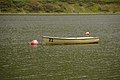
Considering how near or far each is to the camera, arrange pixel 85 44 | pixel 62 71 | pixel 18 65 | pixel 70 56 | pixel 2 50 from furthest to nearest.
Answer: pixel 85 44, pixel 2 50, pixel 70 56, pixel 18 65, pixel 62 71

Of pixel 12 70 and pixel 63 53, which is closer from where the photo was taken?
pixel 12 70

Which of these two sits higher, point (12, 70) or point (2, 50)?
point (12, 70)

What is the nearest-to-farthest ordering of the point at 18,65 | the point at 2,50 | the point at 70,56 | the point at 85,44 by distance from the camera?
the point at 18,65 < the point at 70,56 < the point at 2,50 < the point at 85,44

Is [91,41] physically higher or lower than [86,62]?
lower

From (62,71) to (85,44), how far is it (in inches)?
1222

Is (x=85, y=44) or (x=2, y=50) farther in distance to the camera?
(x=85, y=44)

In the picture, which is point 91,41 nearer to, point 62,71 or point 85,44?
point 85,44

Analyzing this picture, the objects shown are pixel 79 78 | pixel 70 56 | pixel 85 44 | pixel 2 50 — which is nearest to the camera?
pixel 79 78

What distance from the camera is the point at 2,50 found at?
71.6m

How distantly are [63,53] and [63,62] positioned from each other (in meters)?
9.55

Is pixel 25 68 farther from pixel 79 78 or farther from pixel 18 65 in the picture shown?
pixel 79 78

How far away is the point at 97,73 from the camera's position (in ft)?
167

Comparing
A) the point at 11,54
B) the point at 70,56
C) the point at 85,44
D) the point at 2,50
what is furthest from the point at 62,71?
the point at 85,44

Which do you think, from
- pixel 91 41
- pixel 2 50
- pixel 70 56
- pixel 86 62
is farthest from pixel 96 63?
pixel 91 41
